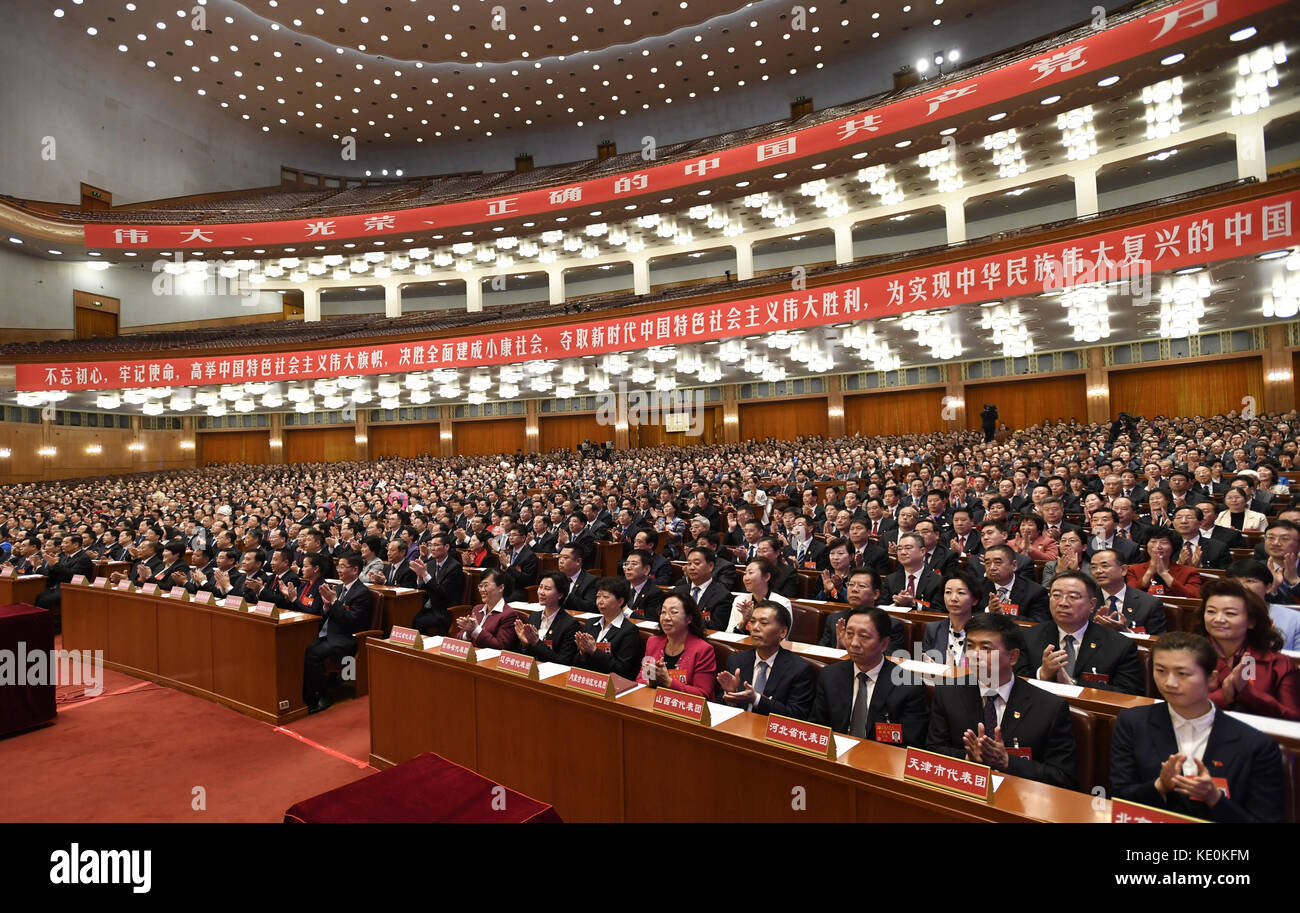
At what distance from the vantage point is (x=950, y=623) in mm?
3320

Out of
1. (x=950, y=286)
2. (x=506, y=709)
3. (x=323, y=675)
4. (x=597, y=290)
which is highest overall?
(x=597, y=290)

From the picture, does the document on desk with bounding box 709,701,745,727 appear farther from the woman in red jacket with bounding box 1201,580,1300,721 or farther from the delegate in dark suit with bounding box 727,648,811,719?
the woman in red jacket with bounding box 1201,580,1300,721

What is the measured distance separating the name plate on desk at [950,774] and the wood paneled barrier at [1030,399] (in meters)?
19.1

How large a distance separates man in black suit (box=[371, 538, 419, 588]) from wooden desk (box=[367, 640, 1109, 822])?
2130 millimetres

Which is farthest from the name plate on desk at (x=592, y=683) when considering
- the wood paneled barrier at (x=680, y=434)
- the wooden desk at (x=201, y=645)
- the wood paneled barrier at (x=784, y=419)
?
the wood paneled barrier at (x=680, y=434)

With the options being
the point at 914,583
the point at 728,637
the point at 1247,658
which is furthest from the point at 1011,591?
the point at 728,637

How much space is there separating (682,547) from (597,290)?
65.2ft

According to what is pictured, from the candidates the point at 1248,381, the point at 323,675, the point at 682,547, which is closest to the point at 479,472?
the point at 682,547

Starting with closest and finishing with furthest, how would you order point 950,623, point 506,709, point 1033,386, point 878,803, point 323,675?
point 878,803 < point 506,709 < point 950,623 < point 323,675 < point 1033,386

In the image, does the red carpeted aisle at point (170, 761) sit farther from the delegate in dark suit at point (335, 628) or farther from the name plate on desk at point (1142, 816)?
the name plate on desk at point (1142, 816)

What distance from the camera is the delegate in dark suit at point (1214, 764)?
1.79 m

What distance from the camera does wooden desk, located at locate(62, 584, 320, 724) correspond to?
456 centimetres

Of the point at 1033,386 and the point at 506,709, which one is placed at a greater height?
the point at 1033,386
